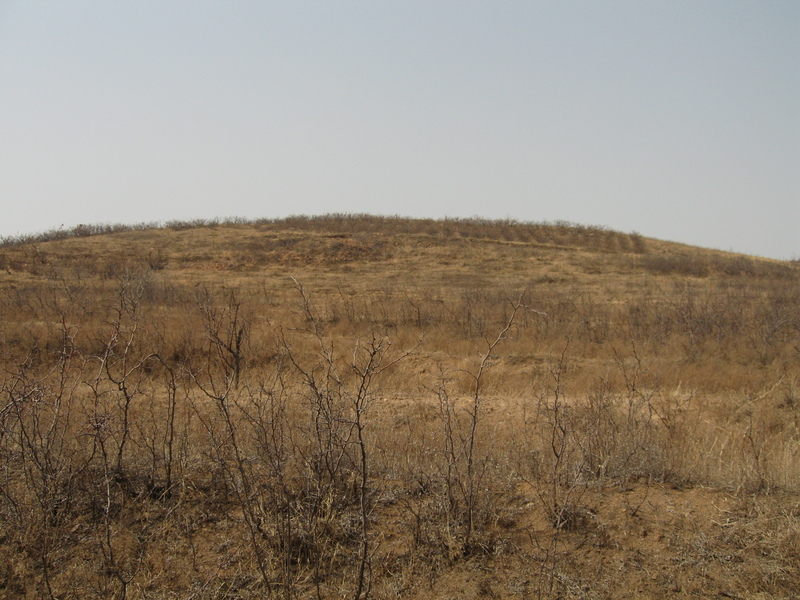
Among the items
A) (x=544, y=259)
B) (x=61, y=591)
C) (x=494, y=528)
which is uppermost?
(x=544, y=259)

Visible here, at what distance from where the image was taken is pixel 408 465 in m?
4.09

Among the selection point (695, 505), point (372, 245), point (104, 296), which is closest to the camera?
point (695, 505)

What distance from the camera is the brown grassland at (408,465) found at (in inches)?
117

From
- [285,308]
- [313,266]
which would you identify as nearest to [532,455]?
[285,308]

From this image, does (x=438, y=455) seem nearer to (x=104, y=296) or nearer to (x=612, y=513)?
(x=612, y=513)

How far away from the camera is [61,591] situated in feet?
9.43

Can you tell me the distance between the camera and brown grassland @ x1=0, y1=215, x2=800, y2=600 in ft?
9.73

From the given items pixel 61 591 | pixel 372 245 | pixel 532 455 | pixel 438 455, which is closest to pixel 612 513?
pixel 532 455

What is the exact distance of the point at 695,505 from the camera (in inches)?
145

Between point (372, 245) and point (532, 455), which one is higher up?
point (372, 245)

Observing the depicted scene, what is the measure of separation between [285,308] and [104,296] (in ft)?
18.1

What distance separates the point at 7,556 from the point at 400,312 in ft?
38.2

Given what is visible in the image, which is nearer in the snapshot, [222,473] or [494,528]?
[494,528]

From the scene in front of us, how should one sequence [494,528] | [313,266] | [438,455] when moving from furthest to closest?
[313,266], [438,455], [494,528]
